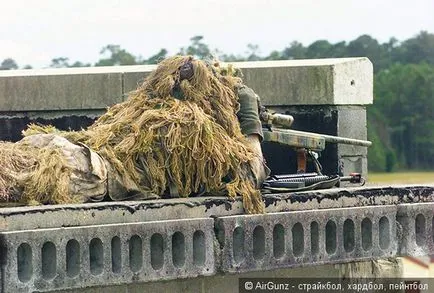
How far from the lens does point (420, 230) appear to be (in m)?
9.74

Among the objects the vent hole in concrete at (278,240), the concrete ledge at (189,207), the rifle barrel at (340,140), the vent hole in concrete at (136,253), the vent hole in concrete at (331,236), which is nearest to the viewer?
the concrete ledge at (189,207)

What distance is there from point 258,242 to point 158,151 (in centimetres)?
70

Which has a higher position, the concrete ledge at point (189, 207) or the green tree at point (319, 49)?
the green tree at point (319, 49)

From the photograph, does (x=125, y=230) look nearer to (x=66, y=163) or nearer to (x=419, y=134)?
(x=66, y=163)

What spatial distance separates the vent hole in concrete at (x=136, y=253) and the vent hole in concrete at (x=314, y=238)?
3.66ft

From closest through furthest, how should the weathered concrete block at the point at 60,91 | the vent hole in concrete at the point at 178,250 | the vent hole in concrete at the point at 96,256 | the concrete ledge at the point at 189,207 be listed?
the concrete ledge at the point at 189,207, the vent hole in concrete at the point at 96,256, the vent hole in concrete at the point at 178,250, the weathered concrete block at the point at 60,91

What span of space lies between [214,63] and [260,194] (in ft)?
3.82

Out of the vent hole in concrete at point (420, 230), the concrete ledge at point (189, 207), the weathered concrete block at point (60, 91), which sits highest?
the weathered concrete block at point (60, 91)

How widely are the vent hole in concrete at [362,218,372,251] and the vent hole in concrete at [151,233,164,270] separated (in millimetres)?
1390

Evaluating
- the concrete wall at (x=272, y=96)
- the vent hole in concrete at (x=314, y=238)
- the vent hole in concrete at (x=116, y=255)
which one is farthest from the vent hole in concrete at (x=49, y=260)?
the concrete wall at (x=272, y=96)

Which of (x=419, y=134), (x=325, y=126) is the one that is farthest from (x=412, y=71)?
(x=325, y=126)

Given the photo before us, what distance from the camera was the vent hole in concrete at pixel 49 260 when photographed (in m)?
8.02

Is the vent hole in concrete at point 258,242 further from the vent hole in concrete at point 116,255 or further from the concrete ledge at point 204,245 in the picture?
the vent hole in concrete at point 116,255

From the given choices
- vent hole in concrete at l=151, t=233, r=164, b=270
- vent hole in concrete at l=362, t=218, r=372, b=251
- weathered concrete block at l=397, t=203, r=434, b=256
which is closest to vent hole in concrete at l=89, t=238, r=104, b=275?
vent hole in concrete at l=151, t=233, r=164, b=270
